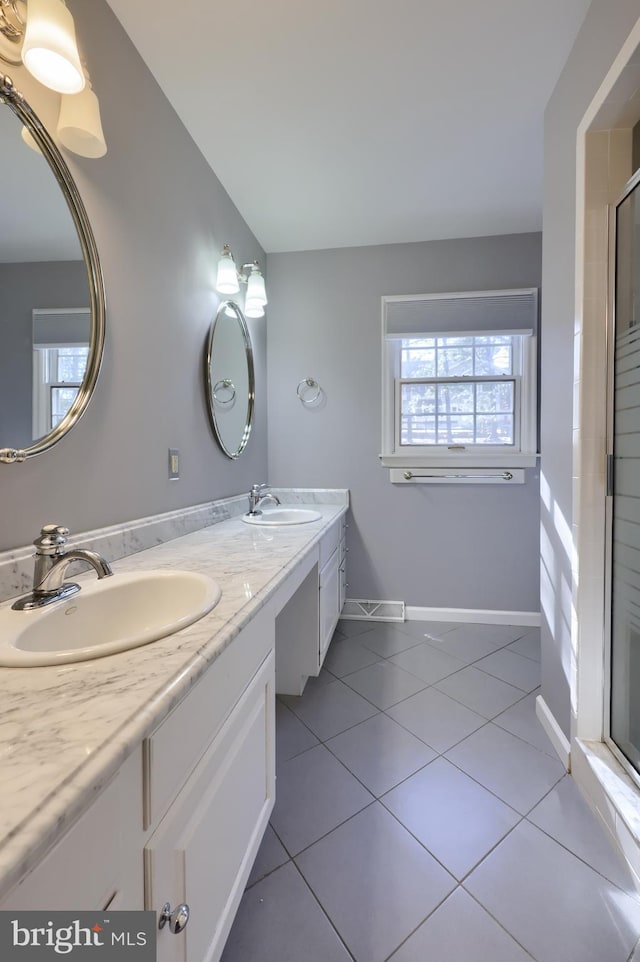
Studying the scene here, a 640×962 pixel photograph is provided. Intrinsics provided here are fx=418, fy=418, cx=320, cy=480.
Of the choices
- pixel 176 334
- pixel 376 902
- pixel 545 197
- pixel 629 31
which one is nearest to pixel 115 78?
pixel 176 334

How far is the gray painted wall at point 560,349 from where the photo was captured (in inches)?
53.2

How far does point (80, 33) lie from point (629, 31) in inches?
57.2

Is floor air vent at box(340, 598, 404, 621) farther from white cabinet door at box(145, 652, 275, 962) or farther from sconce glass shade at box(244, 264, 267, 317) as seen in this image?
sconce glass shade at box(244, 264, 267, 317)

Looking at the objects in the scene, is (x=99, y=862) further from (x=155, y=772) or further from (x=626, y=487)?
(x=626, y=487)

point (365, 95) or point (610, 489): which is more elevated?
point (365, 95)

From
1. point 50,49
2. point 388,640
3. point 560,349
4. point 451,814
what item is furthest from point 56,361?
point 388,640

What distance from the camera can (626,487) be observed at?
4.13 feet

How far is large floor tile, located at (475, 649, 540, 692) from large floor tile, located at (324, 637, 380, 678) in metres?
0.57

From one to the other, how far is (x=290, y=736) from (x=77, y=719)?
133 centimetres

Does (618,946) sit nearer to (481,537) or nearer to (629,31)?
(481,537)

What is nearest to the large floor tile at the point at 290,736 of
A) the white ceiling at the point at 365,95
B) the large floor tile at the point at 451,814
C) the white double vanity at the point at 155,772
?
the large floor tile at the point at 451,814

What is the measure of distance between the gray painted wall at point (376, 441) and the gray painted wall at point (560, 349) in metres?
0.96

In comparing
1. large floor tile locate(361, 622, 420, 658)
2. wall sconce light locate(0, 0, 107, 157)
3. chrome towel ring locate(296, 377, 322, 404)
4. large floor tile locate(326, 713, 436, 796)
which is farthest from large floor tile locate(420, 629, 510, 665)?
wall sconce light locate(0, 0, 107, 157)

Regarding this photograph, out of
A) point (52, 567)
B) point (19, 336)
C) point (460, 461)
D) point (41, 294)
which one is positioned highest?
point (41, 294)
